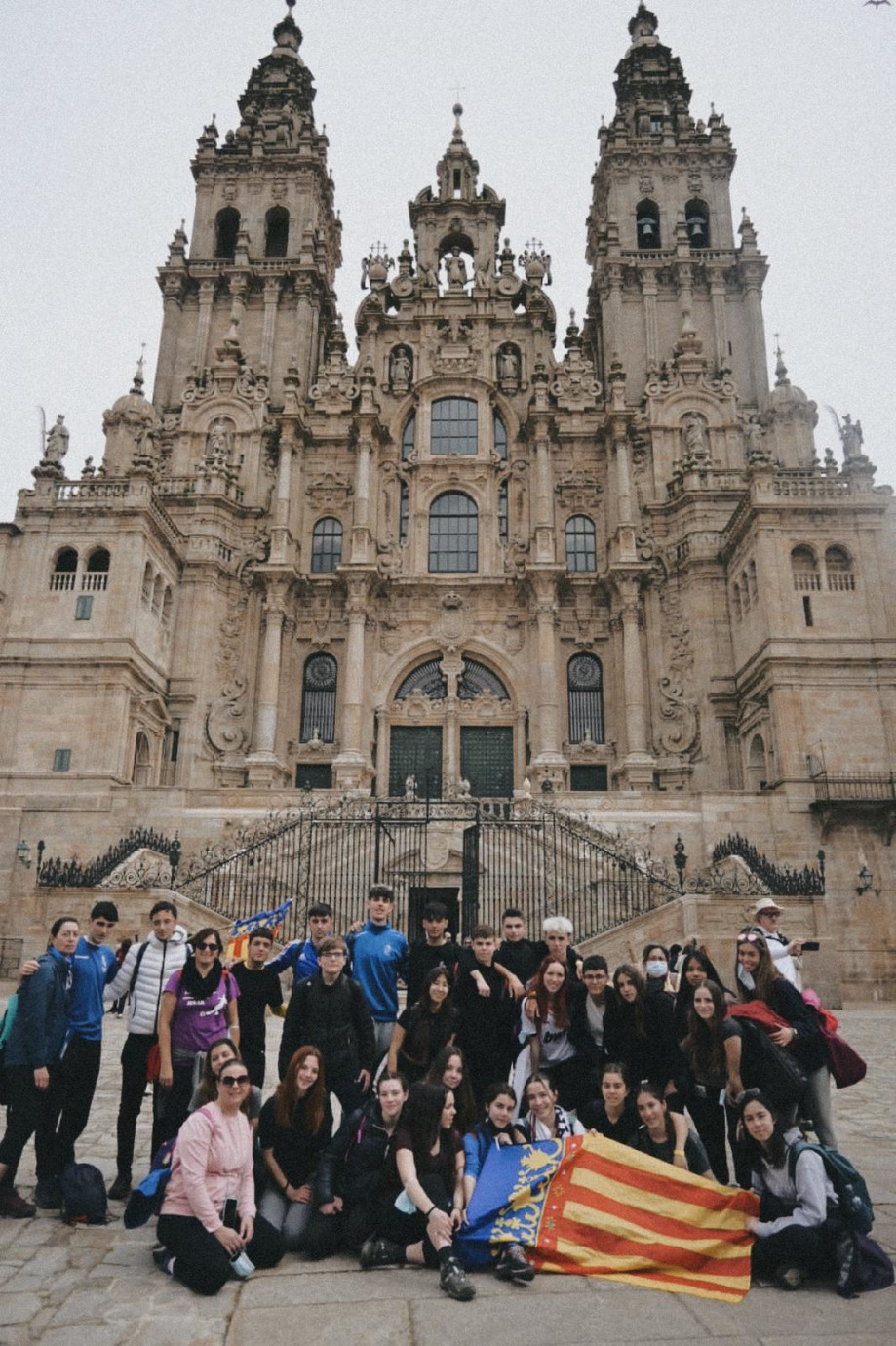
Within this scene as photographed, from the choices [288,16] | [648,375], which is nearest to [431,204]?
[648,375]

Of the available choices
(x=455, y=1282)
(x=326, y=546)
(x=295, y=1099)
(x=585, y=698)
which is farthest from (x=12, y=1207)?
(x=326, y=546)

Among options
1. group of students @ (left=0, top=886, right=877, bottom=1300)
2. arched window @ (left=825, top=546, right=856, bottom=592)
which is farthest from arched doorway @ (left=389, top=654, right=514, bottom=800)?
group of students @ (left=0, top=886, right=877, bottom=1300)

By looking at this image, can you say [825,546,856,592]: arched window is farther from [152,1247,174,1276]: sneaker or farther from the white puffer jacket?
[152,1247,174,1276]: sneaker

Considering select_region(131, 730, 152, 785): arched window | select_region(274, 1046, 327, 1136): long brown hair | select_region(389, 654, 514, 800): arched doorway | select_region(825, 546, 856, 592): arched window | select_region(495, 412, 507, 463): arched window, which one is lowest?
select_region(274, 1046, 327, 1136): long brown hair

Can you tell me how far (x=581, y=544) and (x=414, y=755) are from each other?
10177 millimetres

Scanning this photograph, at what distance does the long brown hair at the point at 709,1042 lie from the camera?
630 centimetres

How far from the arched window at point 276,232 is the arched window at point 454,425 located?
10.9 meters

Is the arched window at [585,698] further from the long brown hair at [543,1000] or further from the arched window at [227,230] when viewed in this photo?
the long brown hair at [543,1000]

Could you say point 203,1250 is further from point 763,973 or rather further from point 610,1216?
point 763,973

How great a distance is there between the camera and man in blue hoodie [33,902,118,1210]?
665 centimetres

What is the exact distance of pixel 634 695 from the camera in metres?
30.9

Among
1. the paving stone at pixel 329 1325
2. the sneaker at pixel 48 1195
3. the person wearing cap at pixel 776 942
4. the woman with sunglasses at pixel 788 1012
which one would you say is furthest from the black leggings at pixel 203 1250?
the person wearing cap at pixel 776 942

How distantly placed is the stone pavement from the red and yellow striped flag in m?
0.15

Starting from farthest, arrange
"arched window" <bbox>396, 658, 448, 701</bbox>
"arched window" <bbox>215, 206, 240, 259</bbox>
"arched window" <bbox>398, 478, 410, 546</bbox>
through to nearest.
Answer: "arched window" <bbox>215, 206, 240, 259</bbox>, "arched window" <bbox>398, 478, 410, 546</bbox>, "arched window" <bbox>396, 658, 448, 701</bbox>
